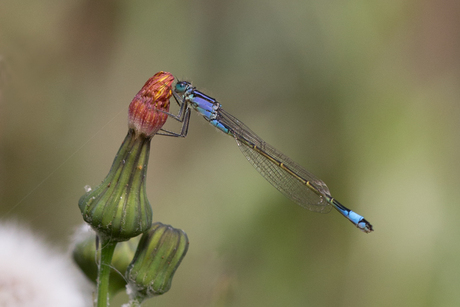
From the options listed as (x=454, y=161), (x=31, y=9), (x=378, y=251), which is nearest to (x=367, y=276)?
(x=378, y=251)

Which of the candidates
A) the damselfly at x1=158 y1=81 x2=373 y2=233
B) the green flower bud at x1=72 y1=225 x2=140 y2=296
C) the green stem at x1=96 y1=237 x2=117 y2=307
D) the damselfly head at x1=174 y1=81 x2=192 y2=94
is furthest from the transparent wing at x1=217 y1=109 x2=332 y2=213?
the green stem at x1=96 y1=237 x2=117 y2=307

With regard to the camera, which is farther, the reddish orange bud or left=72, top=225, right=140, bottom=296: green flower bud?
left=72, top=225, right=140, bottom=296: green flower bud

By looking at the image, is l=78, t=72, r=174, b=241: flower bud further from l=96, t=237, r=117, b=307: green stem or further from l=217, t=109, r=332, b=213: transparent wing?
l=217, t=109, r=332, b=213: transparent wing

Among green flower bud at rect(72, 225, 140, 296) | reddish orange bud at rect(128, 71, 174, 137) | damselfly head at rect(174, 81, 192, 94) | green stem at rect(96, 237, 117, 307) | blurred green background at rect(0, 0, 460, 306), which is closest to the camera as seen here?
green stem at rect(96, 237, 117, 307)

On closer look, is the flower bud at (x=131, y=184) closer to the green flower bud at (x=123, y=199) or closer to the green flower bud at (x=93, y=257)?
the green flower bud at (x=123, y=199)

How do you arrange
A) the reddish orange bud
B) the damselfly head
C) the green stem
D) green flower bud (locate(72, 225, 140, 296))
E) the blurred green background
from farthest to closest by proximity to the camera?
the damselfly head
the blurred green background
green flower bud (locate(72, 225, 140, 296))
the reddish orange bud
the green stem

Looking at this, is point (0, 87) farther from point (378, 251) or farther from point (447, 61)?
point (447, 61)
